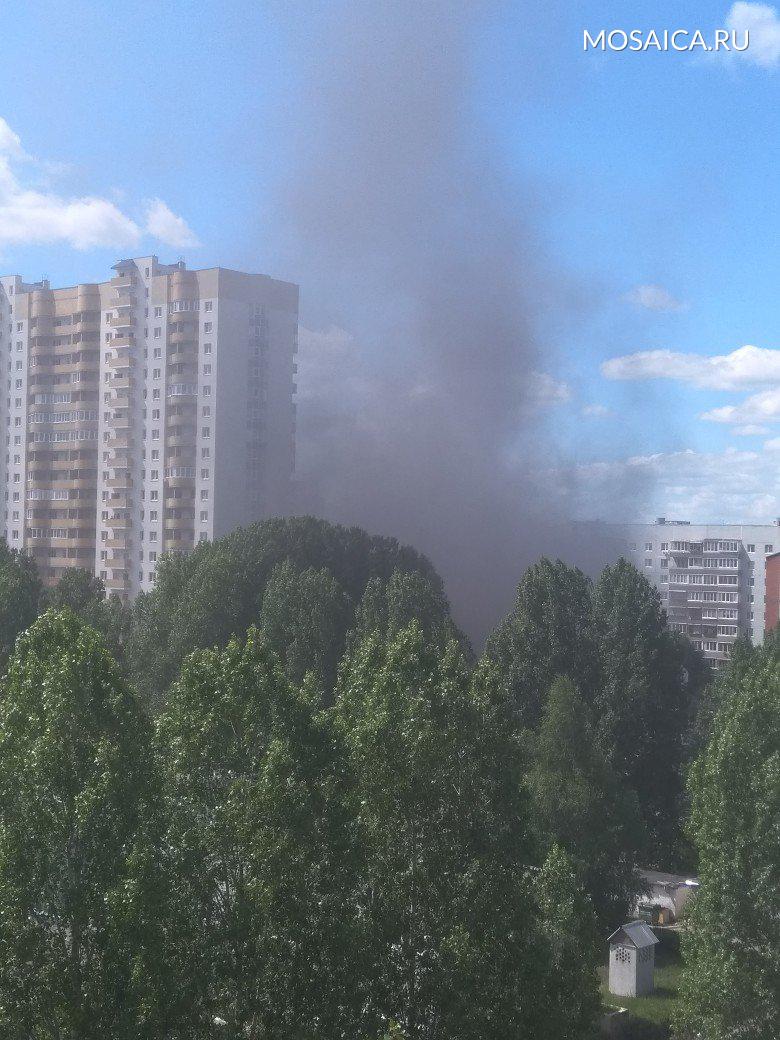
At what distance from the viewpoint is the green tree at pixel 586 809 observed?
20.6 m

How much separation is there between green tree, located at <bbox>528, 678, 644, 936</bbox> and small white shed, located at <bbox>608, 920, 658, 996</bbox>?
51.2 inches

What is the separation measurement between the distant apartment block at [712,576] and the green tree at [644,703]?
3074 centimetres

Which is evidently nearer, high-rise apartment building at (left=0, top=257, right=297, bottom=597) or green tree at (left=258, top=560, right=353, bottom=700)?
green tree at (left=258, top=560, right=353, bottom=700)

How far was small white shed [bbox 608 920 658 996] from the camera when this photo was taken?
61.2ft

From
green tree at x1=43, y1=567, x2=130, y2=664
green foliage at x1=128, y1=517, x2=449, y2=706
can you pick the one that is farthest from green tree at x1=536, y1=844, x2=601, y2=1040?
green tree at x1=43, y1=567, x2=130, y2=664

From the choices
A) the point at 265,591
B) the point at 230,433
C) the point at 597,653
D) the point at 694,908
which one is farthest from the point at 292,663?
the point at 230,433

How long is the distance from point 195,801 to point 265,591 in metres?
22.8

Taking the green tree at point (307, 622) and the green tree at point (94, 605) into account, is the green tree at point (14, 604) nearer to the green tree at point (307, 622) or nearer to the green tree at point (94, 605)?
the green tree at point (94, 605)

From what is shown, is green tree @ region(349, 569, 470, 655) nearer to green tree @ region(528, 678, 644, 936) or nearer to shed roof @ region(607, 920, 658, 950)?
green tree @ region(528, 678, 644, 936)

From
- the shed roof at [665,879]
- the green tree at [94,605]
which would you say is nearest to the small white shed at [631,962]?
the shed roof at [665,879]

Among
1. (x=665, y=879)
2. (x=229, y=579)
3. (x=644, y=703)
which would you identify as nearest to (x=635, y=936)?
(x=665, y=879)

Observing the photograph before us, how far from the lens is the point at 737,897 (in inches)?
500

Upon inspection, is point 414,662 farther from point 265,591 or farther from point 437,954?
point 265,591

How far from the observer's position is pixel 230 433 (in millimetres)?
48969
